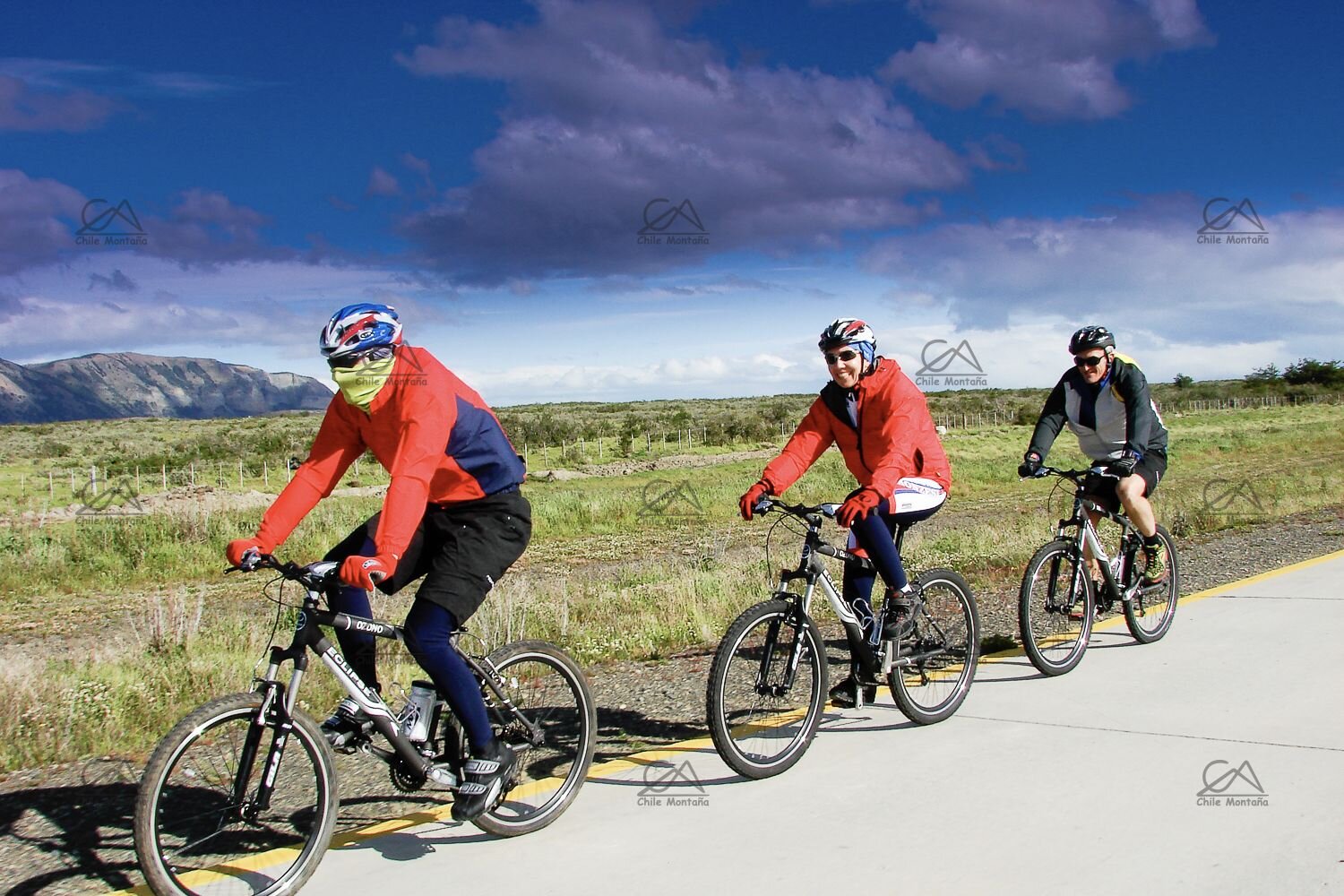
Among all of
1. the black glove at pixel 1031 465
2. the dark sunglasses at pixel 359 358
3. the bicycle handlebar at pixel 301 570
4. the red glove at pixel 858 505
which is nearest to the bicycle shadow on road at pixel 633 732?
the red glove at pixel 858 505

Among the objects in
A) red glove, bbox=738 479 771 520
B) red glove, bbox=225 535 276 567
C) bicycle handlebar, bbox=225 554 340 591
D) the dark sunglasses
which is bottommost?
bicycle handlebar, bbox=225 554 340 591

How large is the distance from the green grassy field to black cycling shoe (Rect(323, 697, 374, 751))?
87.0 inches

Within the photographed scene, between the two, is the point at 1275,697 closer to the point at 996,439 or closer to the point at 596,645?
the point at 596,645

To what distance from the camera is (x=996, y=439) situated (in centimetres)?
5181

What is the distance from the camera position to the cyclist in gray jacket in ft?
24.5

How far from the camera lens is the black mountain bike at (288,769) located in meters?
3.73

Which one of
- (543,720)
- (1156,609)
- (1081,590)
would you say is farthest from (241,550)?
(1156,609)

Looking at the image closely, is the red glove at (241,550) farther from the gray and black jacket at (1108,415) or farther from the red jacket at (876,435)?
the gray and black jacket at (1108,415)

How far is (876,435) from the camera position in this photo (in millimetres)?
5918

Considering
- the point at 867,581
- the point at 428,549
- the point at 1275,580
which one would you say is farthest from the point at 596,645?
the point at 1275,580

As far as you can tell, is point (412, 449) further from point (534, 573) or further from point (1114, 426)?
point (534, 573)

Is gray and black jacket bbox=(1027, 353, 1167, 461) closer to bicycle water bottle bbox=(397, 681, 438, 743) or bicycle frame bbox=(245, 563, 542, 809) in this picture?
bicycle water bottle bbox=(397, 681, 438, 743)

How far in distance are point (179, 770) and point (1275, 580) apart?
938cm

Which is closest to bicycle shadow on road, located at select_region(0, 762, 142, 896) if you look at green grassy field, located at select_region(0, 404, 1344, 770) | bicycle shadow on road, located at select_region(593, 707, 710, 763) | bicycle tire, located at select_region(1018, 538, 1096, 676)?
green grassy field, located at select_region(0, 404, 1344, 770)
